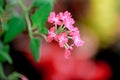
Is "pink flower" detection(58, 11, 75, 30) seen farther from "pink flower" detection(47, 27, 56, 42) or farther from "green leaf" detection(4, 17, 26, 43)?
"green leaf" detection(4, 17, 26, 43)

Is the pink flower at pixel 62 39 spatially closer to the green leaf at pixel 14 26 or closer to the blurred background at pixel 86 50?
the green leaf at pixel 14 26

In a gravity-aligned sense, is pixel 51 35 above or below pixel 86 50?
below

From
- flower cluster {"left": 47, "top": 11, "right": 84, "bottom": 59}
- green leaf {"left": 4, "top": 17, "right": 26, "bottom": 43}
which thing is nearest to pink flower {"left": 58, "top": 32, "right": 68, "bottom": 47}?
flower cluster {"left": 47, "top": 11, "right": 84, "bottom": 59}

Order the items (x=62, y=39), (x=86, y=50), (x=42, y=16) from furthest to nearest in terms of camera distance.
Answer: (x=86, y=50)
(x=42, y=16)
(x=62, y=39)

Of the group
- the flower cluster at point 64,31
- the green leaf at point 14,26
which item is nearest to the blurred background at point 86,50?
the green leaf at point 14,26

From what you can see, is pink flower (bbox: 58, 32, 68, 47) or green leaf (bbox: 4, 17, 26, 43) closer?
pink flower (bbox: 58, 32, 68, 47)

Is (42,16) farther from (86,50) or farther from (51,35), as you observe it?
(86,50)

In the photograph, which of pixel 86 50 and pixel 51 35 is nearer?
pixel 51 35

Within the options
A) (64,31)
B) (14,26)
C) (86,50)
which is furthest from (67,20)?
(86,50)
